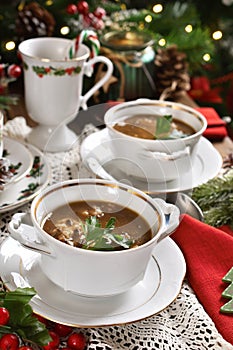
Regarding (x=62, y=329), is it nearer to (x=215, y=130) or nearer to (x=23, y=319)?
(x=23, y=319)

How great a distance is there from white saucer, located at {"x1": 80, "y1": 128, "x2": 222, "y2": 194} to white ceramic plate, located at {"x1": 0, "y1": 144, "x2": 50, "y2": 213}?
86mm

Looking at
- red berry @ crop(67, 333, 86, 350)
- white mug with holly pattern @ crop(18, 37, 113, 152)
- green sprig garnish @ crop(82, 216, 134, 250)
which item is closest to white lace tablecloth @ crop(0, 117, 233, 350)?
red berry @ crop(67, 333, 86, 350)

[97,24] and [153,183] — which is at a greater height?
[97,24]

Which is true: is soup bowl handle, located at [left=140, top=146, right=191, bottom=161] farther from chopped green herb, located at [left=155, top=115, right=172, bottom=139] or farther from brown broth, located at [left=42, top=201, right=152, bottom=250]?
brown broth, located at [left=42, top=201, right=152, bottom=250]

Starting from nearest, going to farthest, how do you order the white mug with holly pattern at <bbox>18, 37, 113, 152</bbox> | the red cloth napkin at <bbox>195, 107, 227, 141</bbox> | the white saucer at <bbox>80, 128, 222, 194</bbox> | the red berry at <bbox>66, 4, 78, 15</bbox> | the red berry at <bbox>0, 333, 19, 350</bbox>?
the red berry at <bbox>0, 333, 19, 350</bbox> → the white saucer at <bbox>80, 128, 222, 194</bbox> → the white mug with holly pattern at <bbox>18, 37, 113, 152</bbox> → the red cloth napkin at <bbox>195, 107, 227, 141</bbox> → the red berry at <bbox>66, 4, 78, 15</bbox>

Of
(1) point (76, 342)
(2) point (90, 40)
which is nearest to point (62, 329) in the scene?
(1) point (76, 342)

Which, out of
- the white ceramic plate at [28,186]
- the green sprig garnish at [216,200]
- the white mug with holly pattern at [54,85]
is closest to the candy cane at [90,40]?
the white mug with holly pattern at [54,85]

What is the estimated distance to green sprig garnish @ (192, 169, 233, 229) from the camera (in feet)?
3.72

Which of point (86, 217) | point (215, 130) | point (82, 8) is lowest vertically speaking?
point (215, 130)

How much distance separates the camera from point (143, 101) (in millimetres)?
1308

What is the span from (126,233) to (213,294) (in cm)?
17

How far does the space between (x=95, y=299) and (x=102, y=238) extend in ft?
0.29

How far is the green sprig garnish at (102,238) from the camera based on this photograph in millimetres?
878

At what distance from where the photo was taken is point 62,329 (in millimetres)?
879
